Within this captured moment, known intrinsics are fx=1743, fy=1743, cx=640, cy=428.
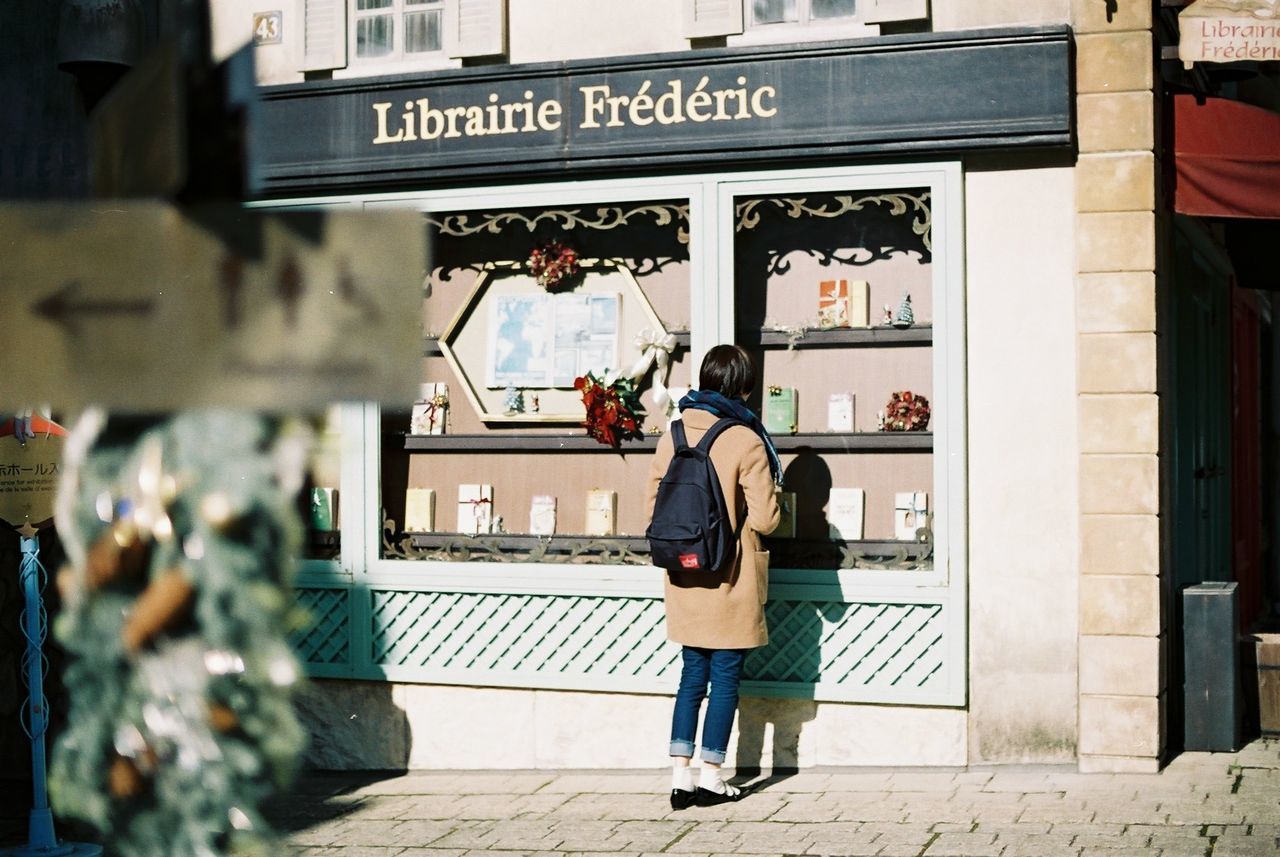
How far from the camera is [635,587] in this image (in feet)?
25.8

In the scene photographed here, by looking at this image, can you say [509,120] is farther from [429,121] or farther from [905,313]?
[905,313]

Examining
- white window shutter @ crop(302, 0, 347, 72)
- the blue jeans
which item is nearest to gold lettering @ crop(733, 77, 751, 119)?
white window shutter @ crop(302, 0, 347, 72)

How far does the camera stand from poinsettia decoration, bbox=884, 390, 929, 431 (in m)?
7.70

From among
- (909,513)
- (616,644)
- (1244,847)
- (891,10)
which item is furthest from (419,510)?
(1244,847)

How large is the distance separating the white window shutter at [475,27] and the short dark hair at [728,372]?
6.72 ft

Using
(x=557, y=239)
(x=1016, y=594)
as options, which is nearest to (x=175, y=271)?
(x=1016, y=594)

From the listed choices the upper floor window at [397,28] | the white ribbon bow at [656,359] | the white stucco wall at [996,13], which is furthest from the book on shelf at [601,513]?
the white stucco wall at [996,13]

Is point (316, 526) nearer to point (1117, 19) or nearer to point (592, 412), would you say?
point (592, 412)

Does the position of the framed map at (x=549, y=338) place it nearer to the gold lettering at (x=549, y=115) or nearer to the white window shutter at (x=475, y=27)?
the gold lettering at (x=549, y=115)

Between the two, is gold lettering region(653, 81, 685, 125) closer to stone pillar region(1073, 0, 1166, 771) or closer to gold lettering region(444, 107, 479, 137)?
gold lettering region(444, 107, 479, 137)

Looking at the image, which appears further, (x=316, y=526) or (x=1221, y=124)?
(x=316, y=526)

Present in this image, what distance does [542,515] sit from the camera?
27.5ft

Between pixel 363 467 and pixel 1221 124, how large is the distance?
13.9 feet

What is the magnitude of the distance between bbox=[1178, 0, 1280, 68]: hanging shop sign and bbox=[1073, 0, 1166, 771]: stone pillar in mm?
173
